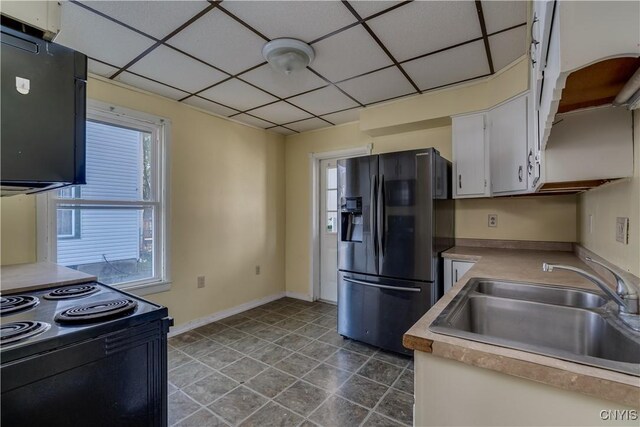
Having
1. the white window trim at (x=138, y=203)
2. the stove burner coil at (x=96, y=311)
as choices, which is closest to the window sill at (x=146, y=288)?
the white window trim at (x=138, y=203)

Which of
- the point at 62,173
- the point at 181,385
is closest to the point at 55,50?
the point at 62,173

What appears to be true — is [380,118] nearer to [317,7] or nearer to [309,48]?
[309,48]

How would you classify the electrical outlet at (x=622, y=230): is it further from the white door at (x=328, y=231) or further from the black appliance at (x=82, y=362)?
the white door at (x=328, y=231)

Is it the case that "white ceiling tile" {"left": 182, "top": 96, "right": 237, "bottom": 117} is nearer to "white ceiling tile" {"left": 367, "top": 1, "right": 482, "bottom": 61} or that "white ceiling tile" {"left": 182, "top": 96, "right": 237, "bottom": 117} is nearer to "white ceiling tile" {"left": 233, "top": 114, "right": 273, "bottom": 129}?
"white ceiling tile" {"left": 233, "top": 114, "right": 273, "bottom": 129}

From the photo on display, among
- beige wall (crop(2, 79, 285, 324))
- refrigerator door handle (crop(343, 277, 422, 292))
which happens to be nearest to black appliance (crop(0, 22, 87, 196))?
beige wall (crop(2, 79, 285, 324))

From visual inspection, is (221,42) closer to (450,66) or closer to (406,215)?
(450,66)

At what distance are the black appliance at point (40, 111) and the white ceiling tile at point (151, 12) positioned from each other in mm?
835

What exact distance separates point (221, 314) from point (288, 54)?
2873mm

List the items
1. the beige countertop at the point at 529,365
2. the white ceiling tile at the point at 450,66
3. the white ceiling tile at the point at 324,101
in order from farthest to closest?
the white ceiling tile at the point at 324,101 → the white ceiling tile at the point at 450,66 → the beige countertop at the point at 529,365

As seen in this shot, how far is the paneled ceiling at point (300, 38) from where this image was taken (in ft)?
5.53

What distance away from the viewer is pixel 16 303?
46.7 inches

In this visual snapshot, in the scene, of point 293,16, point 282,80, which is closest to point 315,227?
point 282,80

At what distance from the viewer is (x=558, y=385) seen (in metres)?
0.66

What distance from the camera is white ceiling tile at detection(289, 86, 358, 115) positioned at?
2.85m
